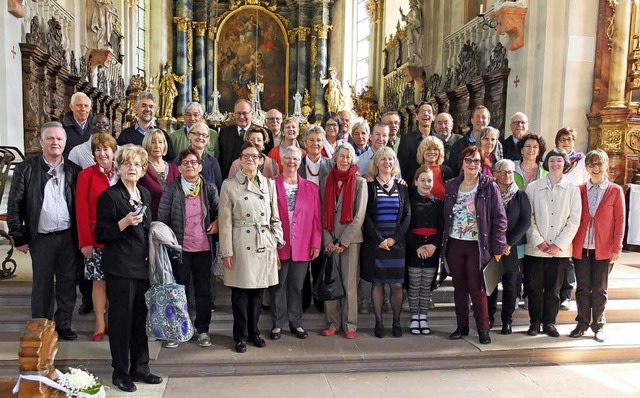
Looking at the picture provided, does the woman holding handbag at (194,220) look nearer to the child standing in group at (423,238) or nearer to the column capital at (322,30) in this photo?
the child standing in group at (423,238)

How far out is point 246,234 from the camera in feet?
13.9

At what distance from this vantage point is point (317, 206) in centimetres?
459

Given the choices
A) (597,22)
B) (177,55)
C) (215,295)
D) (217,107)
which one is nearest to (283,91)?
(217,107)

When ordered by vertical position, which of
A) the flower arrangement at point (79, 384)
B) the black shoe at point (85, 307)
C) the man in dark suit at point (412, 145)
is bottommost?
the black shoe at point (85, 307)

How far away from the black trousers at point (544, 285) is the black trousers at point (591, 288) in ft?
0.52

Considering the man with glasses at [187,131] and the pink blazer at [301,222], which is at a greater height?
the man with glasses at [187,131]

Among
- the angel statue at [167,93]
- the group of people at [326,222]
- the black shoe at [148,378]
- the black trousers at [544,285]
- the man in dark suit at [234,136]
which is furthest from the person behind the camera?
the angel statue at [167,93]

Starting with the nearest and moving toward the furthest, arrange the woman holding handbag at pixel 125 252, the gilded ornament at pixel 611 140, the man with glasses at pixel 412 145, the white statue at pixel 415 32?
1. the woman holding handbag at pixel 125 252
2. the man with glasses at pixel 412 145
3. the gilded ornament at pixel 611 140
4. the white statue at pixel 415 32

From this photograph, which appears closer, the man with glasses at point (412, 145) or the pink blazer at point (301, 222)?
the pink blazer at point (301, 222)

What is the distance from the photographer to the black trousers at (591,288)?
4.74 meters

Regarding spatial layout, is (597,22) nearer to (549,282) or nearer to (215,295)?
(549,282)

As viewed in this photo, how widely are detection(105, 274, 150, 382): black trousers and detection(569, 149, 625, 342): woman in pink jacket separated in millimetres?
3650

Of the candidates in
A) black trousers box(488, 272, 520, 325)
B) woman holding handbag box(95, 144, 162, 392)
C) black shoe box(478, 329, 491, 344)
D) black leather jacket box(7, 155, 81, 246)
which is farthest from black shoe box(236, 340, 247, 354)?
black trousers box(488, 272, 520, 325)

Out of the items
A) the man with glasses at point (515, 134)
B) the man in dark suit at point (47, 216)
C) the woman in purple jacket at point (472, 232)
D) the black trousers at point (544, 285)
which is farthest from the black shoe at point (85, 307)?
the man with glasses at point (515, 134)
